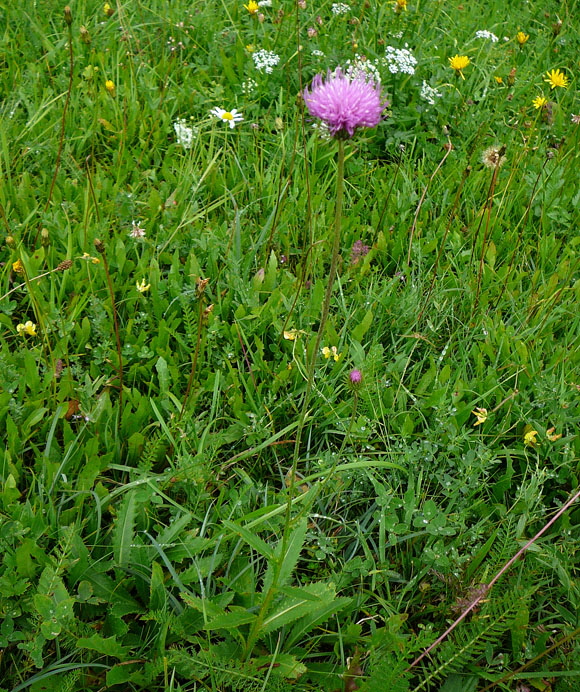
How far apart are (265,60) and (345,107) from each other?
213 centimetres

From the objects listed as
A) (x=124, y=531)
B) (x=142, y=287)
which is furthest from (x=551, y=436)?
(x=142, y=287)

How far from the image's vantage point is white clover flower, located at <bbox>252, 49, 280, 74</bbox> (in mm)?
2830

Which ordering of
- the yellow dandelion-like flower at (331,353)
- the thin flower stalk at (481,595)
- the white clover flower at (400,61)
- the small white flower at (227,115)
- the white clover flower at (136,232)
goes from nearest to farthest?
the thin flower stalk at (481,595) → the yellow dandelion-like flower at (331,353) → the white clover flower at (136,232) → the small white flower at (227,115) → the white clover flower at (400,61)

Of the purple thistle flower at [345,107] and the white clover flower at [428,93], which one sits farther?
the white clover flower at [428,93]

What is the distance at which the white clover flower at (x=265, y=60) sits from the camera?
9.29 feet

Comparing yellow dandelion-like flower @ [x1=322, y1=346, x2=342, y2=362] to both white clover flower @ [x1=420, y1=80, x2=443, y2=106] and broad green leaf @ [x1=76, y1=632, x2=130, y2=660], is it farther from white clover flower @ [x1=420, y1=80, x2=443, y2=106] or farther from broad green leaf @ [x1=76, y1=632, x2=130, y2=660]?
white clover flower @ [x1=420, y1=80, x2=443, y2=106]

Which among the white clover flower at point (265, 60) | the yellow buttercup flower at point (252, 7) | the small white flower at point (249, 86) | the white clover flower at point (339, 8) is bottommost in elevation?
the small white flower at point (249, 86)

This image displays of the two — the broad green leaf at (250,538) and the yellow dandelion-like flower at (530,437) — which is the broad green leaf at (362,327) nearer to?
the yellow dandelion-like flower at (530,437)

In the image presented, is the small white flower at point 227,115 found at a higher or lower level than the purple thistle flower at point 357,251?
higher

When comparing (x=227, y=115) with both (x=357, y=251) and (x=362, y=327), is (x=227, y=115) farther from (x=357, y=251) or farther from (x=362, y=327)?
(x=362, y=327)

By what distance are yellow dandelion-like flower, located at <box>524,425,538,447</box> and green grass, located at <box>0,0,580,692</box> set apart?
0.04m

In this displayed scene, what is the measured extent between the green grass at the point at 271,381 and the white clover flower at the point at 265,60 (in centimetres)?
5

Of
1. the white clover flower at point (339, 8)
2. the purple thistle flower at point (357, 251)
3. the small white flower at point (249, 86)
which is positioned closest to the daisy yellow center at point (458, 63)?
the white clover flower at point (339, 8)

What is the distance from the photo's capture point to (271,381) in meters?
1.88
